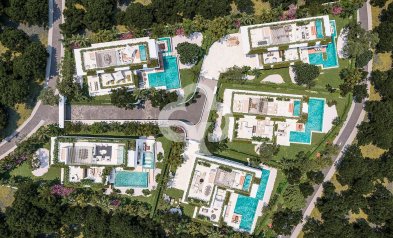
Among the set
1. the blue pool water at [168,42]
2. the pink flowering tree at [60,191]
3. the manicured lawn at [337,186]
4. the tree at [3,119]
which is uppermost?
A: the blue pool water at [168,42]

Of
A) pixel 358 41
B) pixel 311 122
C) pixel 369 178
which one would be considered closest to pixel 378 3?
pixel 358 41

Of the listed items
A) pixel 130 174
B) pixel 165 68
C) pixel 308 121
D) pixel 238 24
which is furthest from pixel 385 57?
pixel 130 174

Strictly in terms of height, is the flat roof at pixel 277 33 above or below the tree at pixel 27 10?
below

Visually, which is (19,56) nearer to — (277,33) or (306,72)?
(277,33)

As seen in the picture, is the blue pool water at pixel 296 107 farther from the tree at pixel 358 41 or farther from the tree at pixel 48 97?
the tree at pixel 48 97

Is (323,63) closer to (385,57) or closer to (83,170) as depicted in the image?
(385,57)

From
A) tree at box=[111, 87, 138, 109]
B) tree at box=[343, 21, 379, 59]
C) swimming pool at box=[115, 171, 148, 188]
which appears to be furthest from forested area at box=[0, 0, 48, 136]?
tree at box=[343, 21, 379, 59]

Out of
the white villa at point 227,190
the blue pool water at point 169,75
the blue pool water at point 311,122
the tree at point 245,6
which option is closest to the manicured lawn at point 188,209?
the white villa at point 227,190

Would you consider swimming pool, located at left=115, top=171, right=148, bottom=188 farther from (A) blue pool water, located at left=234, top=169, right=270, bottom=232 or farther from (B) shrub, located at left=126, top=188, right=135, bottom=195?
(A) blue pool water, located at left=234, top=169, right=270, bottom=232
